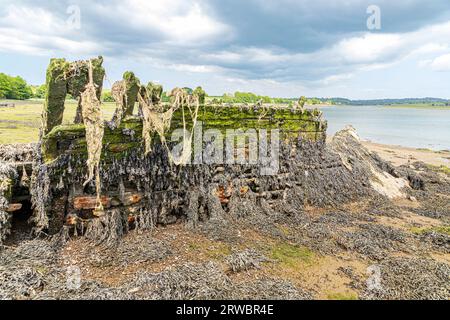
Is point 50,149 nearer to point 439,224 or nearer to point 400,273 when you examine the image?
point 400,273

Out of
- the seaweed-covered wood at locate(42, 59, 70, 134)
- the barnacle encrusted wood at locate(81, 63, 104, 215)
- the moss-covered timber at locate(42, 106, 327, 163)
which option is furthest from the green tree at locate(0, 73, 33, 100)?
the barnacle encrusted wood at locate(81, 63, 104, 215)

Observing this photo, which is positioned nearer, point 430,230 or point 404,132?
point 430,230

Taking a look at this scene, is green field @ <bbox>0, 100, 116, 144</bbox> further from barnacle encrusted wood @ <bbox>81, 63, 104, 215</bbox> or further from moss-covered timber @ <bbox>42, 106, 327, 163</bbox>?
moss-covered timber @ <bbox>42, 106, 327, 163</bbox>

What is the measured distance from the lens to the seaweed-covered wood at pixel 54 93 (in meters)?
6.01

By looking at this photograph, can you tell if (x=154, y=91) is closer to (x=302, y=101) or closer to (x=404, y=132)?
(x=302, y=101)

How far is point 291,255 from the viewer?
671 cm

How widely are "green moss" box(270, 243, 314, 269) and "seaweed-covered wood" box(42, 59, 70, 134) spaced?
5364 mm

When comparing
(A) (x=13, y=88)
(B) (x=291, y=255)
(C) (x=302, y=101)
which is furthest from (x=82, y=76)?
(A) (x=13, y=88)

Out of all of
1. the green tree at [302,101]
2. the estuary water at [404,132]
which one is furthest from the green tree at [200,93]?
the estuary water at [404,132]

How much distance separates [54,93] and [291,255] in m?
5.96

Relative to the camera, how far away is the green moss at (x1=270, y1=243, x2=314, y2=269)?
251 inches

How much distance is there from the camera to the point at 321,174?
10945mm
